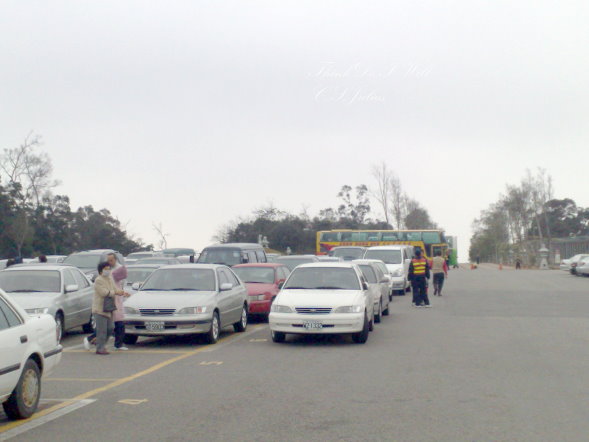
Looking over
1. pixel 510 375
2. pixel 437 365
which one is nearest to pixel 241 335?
pixel 437 365

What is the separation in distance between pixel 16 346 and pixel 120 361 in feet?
15.5

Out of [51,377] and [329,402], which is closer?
[329,402]

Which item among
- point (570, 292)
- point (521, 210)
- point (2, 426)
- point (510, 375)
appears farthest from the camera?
point (521, 210)

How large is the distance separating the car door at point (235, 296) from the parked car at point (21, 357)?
7639mm

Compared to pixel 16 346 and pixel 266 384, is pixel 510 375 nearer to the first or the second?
pixel 266 384

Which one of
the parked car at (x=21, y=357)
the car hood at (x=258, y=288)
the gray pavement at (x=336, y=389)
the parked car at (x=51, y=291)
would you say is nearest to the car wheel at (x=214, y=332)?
the gray pavement at (x=336, y=389)

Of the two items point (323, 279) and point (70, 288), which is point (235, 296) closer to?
point (323, 279)

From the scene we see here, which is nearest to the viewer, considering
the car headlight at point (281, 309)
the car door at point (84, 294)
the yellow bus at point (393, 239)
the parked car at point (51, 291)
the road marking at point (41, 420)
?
the road marking at point (41, 420)

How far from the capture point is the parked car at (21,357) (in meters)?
6.97

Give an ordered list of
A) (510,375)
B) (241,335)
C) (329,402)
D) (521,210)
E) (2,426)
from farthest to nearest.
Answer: (521,210) < (241,335) < (510,375) < (329,402) < (2,426)

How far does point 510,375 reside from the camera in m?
10.1

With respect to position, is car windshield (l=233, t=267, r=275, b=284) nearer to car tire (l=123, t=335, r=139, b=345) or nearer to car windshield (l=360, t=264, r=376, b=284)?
car windshield (l=360, t=264, r=376, b=284)

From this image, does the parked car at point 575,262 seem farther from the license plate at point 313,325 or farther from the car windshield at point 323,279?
the license plate at point 313,325

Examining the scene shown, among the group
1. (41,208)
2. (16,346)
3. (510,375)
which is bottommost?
(510,375)
